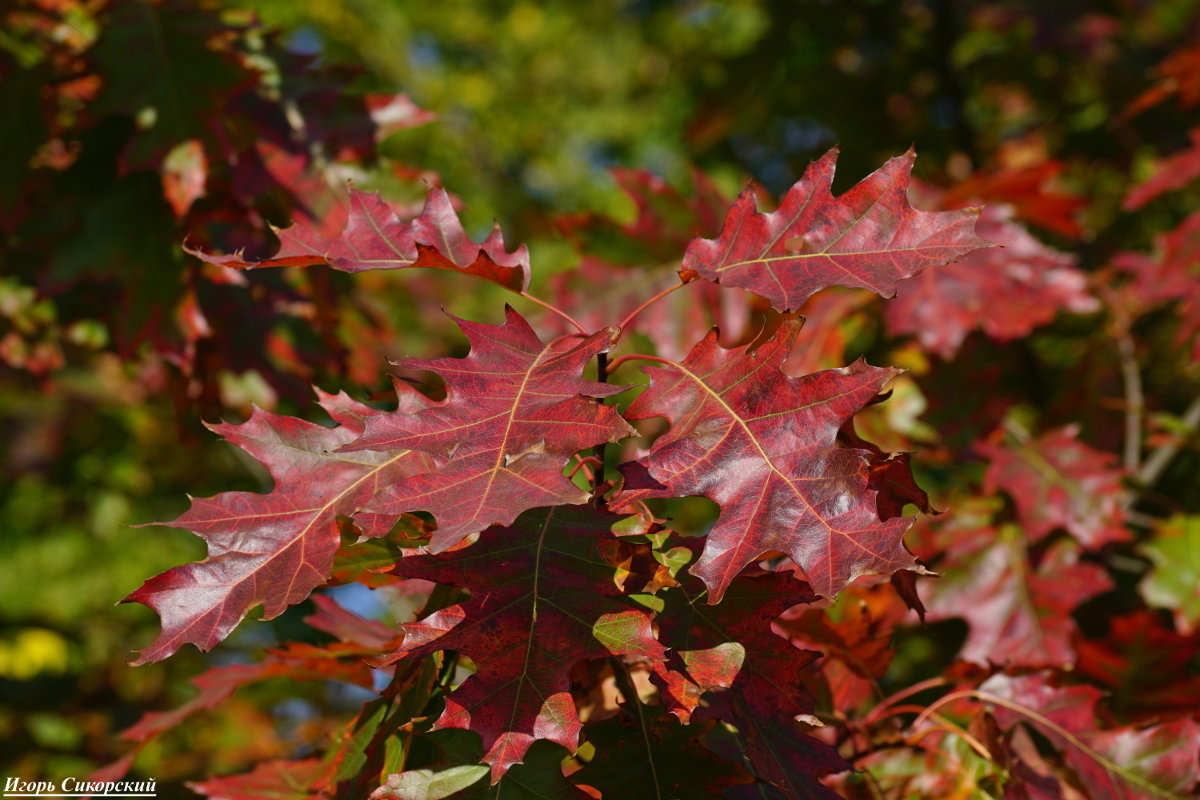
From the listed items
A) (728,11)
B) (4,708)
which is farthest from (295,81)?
(728,11)

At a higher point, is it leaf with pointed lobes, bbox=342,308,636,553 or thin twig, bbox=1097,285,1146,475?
leaf with pointed lobes, bbox=342,308,636,553

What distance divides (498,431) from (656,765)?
338 mm

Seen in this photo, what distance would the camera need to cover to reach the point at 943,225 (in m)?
0.88

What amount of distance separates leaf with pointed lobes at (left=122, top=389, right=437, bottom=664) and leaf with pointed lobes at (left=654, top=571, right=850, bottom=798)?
10.6 inches

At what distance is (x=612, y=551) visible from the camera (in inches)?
33.6

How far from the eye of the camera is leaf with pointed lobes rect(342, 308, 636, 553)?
72 cm

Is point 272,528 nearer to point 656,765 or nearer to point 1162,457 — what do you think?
point 656,765

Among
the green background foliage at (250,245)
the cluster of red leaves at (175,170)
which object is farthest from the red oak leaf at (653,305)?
the cluster of red leaves at (175,170)

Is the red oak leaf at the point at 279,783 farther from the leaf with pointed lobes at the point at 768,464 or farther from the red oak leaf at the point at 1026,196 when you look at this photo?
the red oak leaf at the point at 1026,196

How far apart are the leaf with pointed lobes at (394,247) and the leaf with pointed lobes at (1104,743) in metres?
0.71

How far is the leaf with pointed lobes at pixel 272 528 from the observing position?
809 millimetres

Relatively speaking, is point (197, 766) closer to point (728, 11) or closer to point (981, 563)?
point (981, 563)

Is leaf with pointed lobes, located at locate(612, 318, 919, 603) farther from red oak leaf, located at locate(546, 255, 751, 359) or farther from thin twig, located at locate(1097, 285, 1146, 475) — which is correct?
thin twig, located at locate(1097, 285, 1146, 475)

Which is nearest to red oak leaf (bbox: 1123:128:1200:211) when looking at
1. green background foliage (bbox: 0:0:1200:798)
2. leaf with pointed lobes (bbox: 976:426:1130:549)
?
green background foliage (bbox: 0:0:1200:798)
